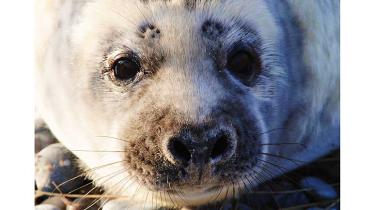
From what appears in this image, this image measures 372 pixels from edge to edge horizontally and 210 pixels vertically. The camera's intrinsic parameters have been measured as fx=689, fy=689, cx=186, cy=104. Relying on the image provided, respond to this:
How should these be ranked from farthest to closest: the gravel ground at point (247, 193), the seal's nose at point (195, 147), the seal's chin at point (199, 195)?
the gravel ground at point (247, 193)
the seal's chin at point (199, 195)
the seal's nose at point (195, 147)

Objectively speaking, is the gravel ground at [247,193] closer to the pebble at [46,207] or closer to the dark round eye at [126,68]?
the pebble at [46,207]

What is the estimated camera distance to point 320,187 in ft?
6.47

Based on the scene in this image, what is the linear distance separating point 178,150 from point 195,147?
0.13ft

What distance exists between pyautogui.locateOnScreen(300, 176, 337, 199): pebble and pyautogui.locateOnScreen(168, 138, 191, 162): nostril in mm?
524

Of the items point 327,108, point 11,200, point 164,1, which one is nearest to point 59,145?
point 11,200

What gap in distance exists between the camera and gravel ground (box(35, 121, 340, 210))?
6.27 ft

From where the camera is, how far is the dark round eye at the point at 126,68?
173 cm

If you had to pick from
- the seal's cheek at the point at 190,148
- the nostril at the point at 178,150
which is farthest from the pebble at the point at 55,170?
the nostril at the point at 178,150

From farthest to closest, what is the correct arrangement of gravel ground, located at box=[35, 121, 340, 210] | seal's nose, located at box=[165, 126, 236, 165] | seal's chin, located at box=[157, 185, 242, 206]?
gravel ground, located at box=[35, 121, 340, 210] < seal's chin, located at box=[157, 185, 242, 206] < seal's nose, located at box=[165, 126, 236, 165]

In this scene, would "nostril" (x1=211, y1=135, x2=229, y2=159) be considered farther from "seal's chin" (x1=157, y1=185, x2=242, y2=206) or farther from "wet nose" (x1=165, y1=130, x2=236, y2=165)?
"seal's chin" (x1=157, y1=185, x2=242, y2=206)

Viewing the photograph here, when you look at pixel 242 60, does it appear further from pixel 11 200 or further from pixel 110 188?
pixel 11 200

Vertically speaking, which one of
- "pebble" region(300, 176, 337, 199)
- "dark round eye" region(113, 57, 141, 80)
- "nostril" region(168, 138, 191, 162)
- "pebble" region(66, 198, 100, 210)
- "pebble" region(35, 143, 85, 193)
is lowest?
"pebble" region(66, 198, 100, 210)

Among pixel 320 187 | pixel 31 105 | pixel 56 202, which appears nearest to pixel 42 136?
pixel 31 105

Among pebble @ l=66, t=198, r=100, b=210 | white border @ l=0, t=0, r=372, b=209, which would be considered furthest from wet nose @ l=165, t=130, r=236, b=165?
white border @ l=0, t=0, r=372, b=209
